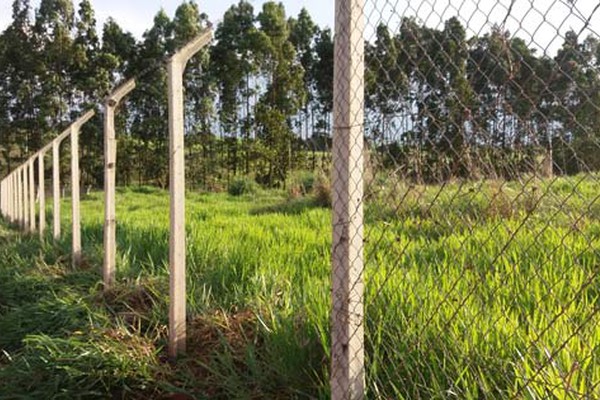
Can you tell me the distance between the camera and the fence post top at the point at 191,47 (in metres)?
2.88

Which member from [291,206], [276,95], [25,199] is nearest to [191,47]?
[291,206]

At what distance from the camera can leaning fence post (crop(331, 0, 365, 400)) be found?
6.25 ft

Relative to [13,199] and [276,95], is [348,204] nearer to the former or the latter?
[13,199]

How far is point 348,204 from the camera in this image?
1.93 metres

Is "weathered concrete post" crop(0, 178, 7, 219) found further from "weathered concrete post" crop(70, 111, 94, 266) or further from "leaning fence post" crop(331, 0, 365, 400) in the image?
"leaning fence post" crop(331, 0, 365, 400)

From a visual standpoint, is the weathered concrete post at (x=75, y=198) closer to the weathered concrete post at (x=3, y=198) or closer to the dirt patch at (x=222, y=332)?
the dirt patch at (x=222, y=332)

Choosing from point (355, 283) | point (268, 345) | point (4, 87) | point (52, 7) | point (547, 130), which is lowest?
point (268, 345)

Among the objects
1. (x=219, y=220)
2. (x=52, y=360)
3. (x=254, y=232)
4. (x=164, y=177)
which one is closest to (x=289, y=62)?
(x=164, y=177)

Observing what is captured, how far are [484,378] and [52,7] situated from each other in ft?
80.3

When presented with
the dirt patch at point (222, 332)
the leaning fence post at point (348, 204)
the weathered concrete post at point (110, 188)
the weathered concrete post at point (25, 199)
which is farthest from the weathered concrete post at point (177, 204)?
the weathered concrete post at point (25, 199)

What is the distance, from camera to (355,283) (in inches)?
76.8

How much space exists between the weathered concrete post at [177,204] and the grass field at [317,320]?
15cm

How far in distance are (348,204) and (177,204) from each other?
1.25 metres

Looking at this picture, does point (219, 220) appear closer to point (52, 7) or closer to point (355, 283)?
point (355, 283)
